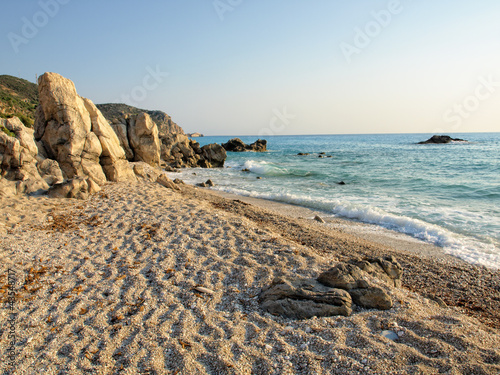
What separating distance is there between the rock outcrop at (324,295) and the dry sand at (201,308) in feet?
0.55

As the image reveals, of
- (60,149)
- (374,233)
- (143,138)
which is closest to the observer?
(374,233)

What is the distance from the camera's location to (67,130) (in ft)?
37.4

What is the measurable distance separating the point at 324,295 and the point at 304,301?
34cm

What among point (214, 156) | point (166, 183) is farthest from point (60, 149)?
point (214, 156)

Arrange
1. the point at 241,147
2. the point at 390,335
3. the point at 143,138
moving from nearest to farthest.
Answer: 1. the point at 390,335
2. the point at 143,138
3. the point at 241,147

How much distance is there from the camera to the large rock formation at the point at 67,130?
11328 mm

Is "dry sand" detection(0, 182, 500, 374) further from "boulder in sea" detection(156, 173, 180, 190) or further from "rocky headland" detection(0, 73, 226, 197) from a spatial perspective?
"boulder in sea" detection(156, 173, 180, 190)

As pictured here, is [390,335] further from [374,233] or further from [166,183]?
[166,183]

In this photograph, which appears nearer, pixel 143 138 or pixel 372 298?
pixel 372 298

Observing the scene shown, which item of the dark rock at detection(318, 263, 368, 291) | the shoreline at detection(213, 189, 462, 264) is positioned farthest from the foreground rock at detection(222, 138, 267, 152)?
the dark rock at detection(318, 263, 368, 291)

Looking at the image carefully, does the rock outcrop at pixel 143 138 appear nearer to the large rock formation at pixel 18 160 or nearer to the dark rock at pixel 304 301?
the large rock formation at pixel 18 160

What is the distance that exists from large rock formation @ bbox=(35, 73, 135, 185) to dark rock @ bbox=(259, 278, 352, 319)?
10219mm

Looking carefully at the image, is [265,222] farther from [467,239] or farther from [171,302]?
[467,239]

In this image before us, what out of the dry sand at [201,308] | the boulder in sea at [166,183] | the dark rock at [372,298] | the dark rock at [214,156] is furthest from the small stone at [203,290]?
the dark rock at [214,156]
